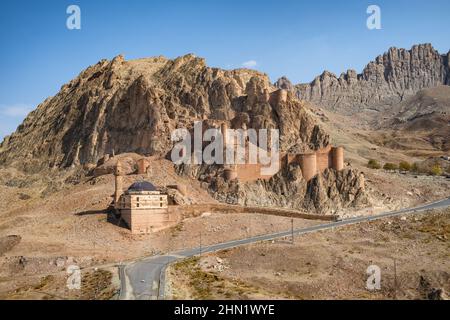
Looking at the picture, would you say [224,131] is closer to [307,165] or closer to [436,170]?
[307,165]

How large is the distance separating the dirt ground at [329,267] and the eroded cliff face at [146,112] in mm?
29285

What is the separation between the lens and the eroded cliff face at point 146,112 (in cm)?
9131

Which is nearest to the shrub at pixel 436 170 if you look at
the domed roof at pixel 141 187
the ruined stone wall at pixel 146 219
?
the ruined stone wall at pixel 146 219

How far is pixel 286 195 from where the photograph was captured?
7962 cm

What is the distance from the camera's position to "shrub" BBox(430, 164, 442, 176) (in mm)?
119475

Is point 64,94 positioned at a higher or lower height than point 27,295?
higher

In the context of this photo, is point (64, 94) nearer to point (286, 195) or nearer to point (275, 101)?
point (275, 101)

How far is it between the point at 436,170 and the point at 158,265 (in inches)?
3458

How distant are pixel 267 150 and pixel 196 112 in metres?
17.8

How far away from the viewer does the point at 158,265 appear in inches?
2073

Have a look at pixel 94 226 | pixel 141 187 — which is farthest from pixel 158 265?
pixel 94 226

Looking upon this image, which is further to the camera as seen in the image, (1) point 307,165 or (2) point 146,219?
(1) point 307,165
